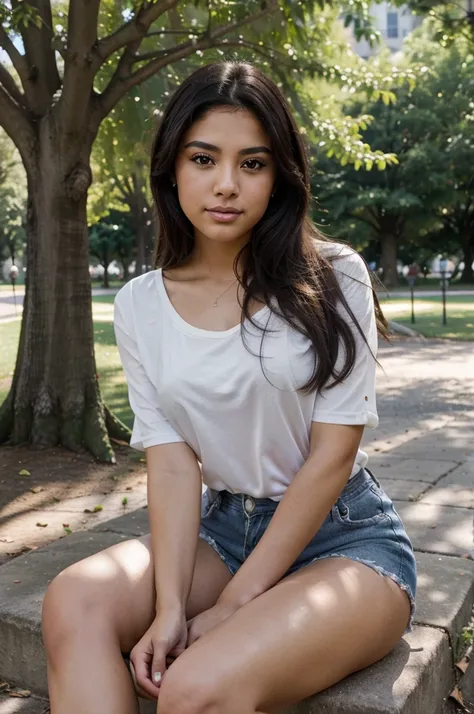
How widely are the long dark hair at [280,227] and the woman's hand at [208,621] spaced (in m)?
0.57

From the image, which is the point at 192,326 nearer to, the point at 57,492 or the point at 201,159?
the point at 201,159

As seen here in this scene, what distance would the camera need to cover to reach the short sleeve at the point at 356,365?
6.93 ft

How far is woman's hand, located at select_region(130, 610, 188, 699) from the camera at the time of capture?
1866mm

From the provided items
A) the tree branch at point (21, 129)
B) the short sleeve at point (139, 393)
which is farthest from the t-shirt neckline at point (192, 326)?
the tree branch at point (21, 129)

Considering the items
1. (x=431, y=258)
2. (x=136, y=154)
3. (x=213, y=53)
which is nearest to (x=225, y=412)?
(x=213, y=53)

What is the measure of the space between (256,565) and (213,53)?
6.30 m

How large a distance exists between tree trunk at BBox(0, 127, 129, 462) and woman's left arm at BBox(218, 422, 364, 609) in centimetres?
396

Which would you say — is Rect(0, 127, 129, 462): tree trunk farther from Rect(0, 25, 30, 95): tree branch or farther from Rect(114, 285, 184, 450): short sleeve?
Rect(114, 285, 184, 450): short sleeve

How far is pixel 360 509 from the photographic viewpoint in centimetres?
221

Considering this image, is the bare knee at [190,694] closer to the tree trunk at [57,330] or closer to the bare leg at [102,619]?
the bare leg at [102,619]

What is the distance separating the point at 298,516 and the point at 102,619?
53cm

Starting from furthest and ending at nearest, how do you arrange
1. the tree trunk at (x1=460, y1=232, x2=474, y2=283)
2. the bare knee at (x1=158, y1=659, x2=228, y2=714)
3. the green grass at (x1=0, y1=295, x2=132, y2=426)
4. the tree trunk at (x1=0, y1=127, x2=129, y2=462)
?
the tree trunk at (x1=460, y1=232, x2=474, y2=283), the green grass at (x1=0, y1=295, x2=132, y2=426), the tree trunk at (x1=0, y1=127, x2=129, y2=462), the bare knee at (x1=158, y1=659, x2=228, y2=714)

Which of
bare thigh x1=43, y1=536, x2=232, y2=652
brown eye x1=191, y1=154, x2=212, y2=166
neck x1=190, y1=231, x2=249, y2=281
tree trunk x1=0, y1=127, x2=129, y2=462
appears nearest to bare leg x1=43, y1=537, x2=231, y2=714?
bare thigh x1=43, y1=536, x2=232, y2=652

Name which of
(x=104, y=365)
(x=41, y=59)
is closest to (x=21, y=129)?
(x=41, y=59)
